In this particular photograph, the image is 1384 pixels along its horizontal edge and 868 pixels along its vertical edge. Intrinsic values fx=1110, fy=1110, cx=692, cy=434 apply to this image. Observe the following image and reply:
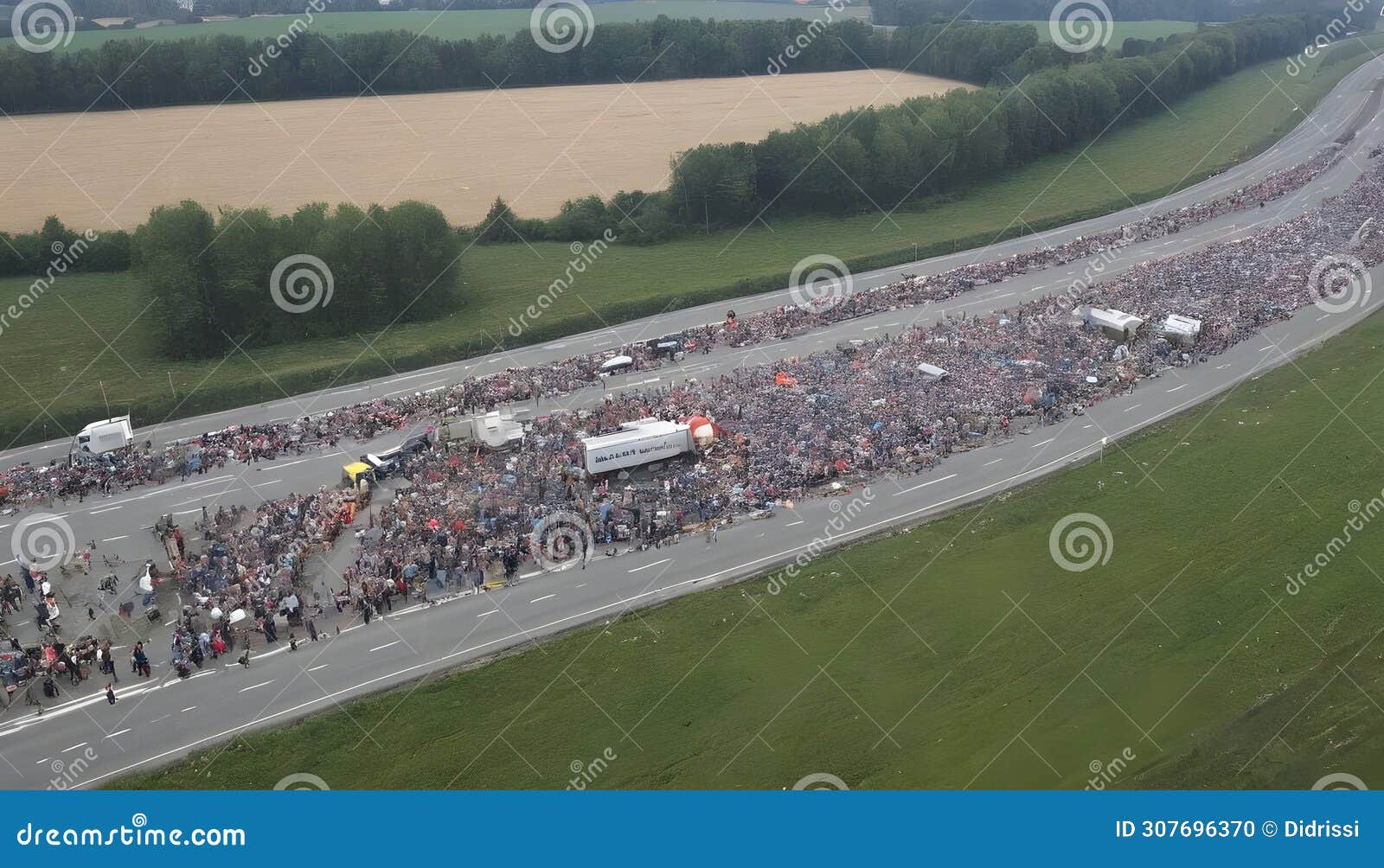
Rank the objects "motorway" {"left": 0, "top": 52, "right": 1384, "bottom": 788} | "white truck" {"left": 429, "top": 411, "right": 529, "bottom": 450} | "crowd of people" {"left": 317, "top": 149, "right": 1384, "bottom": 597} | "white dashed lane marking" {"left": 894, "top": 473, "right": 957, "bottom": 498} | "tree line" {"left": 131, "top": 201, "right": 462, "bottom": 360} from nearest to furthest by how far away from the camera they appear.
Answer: "motorway" {"left": 0, "top": 52, "right": 1384, "bottom": 788}, "crowd of people" {"left": 317, "top": 149, "right": 1384, "bottom": 597}, "white dashed lane marking" {"left": 894, "top": 473, "right": 957, "bottom": 498}, "white truck" {"left": 429, "top": 411, "right": 529, "bottom": 450}, "tree line" {"left": 131, "top": 201, "right": 462, "bottom": 360}

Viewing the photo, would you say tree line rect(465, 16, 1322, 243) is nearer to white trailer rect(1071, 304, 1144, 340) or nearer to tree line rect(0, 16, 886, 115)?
white trailer rect(1071, 304, 1144, 340)

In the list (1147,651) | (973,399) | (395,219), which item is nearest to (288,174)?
(395,219)

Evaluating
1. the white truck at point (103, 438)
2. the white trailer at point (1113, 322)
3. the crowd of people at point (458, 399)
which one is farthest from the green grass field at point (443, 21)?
the white trailer at point (1113, 322)

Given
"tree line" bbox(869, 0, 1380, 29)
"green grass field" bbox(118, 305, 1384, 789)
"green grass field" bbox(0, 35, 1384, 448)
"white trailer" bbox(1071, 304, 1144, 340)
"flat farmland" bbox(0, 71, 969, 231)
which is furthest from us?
"tree line" bbox(869, 0, 1380, 29)

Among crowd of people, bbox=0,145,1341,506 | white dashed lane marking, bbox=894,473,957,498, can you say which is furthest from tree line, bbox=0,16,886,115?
white dashed lane marking, bbox=894,473,957,498

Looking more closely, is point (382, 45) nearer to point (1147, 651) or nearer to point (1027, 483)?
point (1027, 483)
